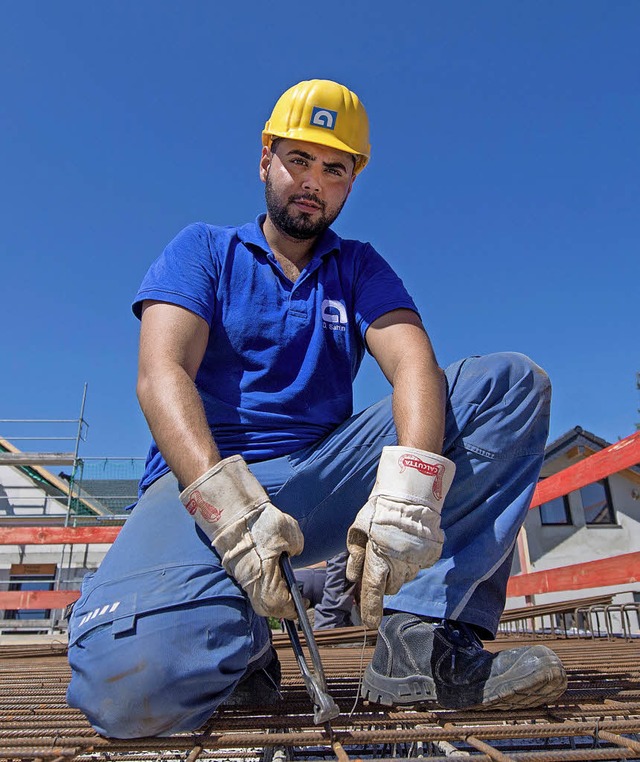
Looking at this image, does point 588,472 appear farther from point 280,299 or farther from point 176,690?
point 176,690

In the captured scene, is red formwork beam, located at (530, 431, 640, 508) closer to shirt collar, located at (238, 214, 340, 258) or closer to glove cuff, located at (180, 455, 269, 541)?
shirt collar, located at (238, 214, 340, 258)

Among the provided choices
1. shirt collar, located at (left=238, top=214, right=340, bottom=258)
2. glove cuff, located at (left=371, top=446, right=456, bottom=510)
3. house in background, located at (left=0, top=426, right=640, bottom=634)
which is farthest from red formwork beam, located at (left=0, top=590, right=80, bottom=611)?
glove cuff, located at (left=371, top=446, right=456, bottom=510)

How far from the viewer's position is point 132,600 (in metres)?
1.34

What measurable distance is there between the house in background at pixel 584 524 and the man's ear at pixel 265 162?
11585 millimetres

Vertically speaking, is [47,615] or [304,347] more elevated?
[304,347]

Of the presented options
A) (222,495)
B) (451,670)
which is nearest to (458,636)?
(451,670)

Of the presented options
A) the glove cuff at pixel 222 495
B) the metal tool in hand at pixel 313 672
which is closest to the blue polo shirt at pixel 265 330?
the glove cuff at pixel 222 495

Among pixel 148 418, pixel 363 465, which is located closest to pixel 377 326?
pixel 363 465

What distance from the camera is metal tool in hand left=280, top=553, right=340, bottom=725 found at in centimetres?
114

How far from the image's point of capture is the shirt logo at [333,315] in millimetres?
1919

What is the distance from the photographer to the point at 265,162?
2154 millimetres

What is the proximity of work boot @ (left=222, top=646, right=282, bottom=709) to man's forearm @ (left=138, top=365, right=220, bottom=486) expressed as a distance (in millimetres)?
518

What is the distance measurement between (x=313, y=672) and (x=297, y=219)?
1305 millimetres

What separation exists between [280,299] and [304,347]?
159 mm
